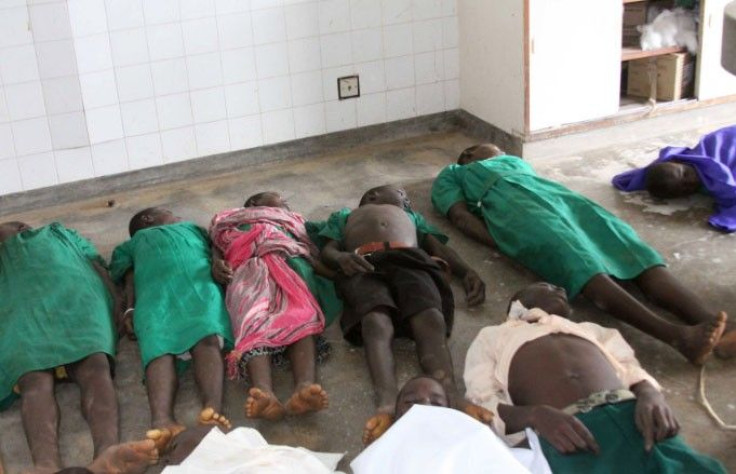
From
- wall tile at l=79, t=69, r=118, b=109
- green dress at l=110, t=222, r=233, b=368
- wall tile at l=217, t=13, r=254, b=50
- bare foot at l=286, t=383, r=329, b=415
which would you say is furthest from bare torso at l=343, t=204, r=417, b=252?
wall tile at l=79, t=69, r=118, b=109

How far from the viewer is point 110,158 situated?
180 inches

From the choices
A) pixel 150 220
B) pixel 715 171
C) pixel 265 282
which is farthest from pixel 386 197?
pixel 715 171

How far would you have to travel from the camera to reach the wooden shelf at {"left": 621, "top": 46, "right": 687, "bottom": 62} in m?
4.75

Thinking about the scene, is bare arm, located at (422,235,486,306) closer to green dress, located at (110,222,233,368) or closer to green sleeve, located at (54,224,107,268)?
green dress, located at (110,222,233,368)

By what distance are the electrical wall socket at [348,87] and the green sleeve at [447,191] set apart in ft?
3.45

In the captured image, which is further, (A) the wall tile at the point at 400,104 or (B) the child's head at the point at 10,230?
(A) the wall tile at the point at 400,104

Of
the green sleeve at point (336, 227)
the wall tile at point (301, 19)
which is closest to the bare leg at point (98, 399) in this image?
the green sleeve at point (336, 227)

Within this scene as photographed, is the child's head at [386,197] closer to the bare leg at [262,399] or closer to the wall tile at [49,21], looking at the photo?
the bare leg at [262,399]

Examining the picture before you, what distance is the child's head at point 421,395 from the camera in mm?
2391

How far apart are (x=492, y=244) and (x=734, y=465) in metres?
1.47

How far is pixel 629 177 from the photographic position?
4.22 metres

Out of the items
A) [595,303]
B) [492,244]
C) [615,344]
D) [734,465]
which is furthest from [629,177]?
[734,465]

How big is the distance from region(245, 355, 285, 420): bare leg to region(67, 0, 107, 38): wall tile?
2202 millimetres

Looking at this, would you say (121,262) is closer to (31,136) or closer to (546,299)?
(31,136)
